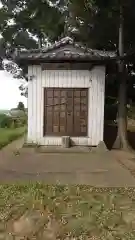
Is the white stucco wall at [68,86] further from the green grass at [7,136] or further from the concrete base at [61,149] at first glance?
the green grass at [7,136]

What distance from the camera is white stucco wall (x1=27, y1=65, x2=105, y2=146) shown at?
12.6 m

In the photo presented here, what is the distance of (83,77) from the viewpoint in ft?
41.3

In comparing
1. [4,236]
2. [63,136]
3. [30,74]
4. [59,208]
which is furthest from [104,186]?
[30,74]

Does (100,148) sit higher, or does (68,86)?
(68,86)

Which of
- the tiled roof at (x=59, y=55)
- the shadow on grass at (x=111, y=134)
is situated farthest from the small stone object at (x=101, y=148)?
the shadow on grass at (x=111, y=134)

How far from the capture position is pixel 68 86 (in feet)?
41.3

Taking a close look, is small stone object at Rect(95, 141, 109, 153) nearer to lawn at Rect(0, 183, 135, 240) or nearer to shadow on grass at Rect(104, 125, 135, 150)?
shadow on grass at Rect(104, 125, 135, 150)

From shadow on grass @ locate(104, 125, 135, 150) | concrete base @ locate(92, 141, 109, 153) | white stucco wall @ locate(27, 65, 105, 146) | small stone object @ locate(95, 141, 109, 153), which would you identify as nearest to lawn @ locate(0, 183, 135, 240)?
concrete base @ locate(92, 141, 109, 153)

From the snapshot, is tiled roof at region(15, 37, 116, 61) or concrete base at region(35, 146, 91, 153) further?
tiled roof at region(15, 37, 116, 61)

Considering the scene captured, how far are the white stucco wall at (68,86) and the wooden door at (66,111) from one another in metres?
0.14

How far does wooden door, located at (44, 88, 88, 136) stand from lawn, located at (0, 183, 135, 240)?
6.73 meters

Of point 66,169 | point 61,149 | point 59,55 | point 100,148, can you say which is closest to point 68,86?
point 59,55

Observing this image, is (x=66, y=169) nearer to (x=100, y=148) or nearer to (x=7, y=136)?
(x=100, y=148)

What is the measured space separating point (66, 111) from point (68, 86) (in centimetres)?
87
